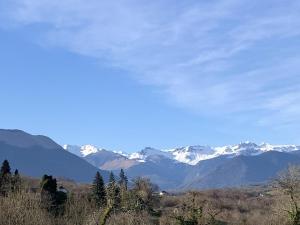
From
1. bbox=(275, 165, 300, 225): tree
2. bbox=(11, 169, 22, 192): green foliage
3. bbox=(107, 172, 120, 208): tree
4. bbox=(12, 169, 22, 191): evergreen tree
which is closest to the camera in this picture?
bbox=(107, 172, 120, 208): tree

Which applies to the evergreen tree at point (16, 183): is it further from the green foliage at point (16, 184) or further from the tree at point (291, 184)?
the tree at point (291, 184)

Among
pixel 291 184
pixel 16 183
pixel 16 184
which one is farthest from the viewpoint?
pixel 291 184

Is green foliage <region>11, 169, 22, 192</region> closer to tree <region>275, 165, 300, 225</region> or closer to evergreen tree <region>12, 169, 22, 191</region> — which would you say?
evergreen tree <region>12, 169, 22, 191</region>

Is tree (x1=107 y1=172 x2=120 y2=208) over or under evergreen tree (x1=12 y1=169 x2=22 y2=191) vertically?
under

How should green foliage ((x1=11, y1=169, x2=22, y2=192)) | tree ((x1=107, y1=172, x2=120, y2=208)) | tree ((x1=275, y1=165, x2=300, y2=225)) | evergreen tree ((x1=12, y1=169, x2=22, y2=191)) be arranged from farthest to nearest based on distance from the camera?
tree ((x1=275, y1=165, x2=300, y2=225))
evergreen tree ((x1=12, y1=169, x2=22, y2=191))
green foliage ((x1=11, y1=169, x2=22, y2=192))
tree ((x1=107, y1=172, x2=120, y2=208))

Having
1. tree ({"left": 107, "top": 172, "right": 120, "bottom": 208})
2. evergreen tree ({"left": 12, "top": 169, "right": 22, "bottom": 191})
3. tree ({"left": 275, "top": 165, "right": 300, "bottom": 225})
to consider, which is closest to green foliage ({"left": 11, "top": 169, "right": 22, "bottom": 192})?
evergreen tree ({"left": 12, "top": 169, "right": 22, "bottom": 191})

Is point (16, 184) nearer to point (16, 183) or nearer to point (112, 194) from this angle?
point (16, 183)

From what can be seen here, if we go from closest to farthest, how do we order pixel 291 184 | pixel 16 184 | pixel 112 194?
1. pixel 112 194
2. pixel 16 184
3. pixel 291 184

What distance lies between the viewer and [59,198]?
74562mm

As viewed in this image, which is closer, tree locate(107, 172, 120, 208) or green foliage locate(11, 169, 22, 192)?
tree locate(107, 172, 120, 208)

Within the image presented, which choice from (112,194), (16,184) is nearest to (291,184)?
(16,184)

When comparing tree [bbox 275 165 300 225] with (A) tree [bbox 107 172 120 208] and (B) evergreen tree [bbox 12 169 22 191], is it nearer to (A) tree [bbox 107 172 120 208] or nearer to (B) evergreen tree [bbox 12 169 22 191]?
(A) tree [bbox 107 172 120 208]

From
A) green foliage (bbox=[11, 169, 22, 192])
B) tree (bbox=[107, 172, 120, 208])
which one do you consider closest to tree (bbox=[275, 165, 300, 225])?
tree (bbox=[107, 172, 120, 208])

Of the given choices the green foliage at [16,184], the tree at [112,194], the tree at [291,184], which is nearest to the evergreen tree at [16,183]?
the green foliage at [16,184]
